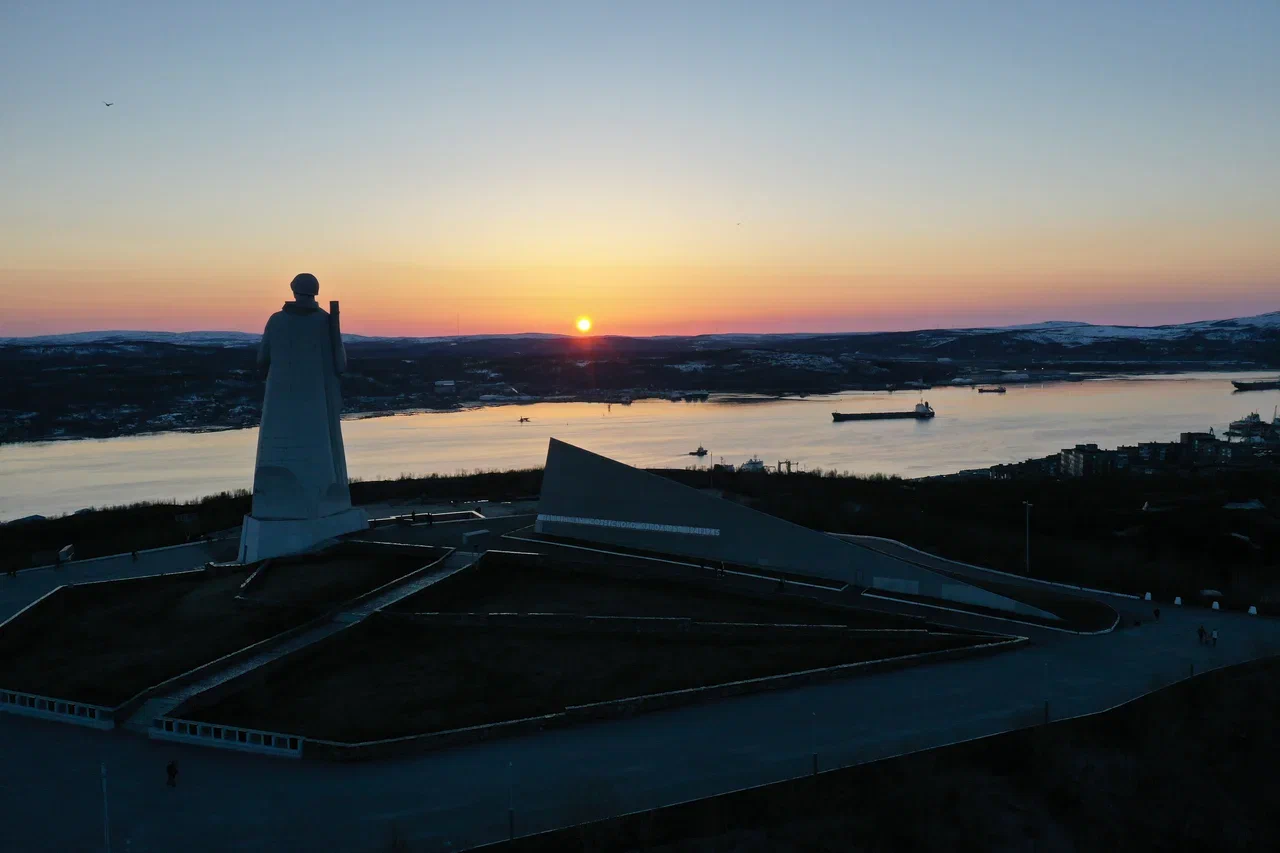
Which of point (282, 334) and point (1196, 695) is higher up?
point (282, 334)

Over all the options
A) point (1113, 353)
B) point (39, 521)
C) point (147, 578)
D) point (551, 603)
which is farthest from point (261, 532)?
point (1113, 353)

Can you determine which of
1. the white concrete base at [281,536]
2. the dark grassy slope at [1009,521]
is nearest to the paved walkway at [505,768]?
the white concrete base at [281,536]

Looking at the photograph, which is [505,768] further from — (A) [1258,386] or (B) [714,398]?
(A) [1258,386]

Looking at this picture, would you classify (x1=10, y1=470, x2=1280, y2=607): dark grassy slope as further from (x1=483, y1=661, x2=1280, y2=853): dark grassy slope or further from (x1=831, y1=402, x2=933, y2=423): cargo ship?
(x1=831, y1=402, x2=933, y2=423): cargo ship

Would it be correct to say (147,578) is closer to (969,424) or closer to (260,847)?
(260,847)

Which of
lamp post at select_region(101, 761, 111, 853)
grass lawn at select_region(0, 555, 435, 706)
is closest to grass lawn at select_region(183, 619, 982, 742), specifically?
grass lawn at select_region(0, 555, 435, 706)

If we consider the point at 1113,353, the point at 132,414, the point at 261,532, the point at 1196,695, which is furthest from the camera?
the point at 1113,353

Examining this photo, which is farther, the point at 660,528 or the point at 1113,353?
the point at 1113,353

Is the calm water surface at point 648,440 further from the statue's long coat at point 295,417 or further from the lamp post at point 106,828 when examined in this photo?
the lamp post at point 106,828
